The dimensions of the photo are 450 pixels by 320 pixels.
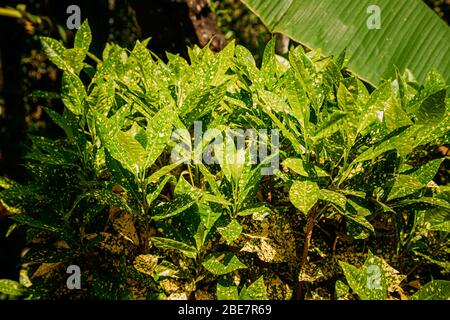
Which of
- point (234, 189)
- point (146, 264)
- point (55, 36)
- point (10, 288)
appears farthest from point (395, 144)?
point (55, 36)

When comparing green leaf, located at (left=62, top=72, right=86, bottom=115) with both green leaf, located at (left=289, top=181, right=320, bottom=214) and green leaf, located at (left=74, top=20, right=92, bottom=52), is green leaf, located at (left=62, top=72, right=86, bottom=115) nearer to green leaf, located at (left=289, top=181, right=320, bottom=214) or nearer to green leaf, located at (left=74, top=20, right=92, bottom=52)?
green leaf, located at (left=74, top=20, right=92, bottom=52)

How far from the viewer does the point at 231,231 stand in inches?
31.5

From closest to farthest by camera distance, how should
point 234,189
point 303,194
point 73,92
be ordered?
point 303,194 < point 234,189 < point 73,92

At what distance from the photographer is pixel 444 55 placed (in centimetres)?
166

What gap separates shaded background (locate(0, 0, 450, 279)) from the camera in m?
2.10

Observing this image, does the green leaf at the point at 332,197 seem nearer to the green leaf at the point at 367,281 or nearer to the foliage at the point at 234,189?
the foliage at the point at 234,189

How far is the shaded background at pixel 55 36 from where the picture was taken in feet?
6.89

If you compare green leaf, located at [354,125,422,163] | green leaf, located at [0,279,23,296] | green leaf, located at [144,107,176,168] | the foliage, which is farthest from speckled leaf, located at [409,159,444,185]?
green leaf, located at [0,279,23,296]

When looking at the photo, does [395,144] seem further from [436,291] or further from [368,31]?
[368,31]

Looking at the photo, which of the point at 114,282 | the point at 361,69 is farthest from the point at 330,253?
the point at 361,69

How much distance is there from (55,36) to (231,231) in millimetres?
2428

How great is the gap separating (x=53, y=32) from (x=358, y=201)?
2.45 m

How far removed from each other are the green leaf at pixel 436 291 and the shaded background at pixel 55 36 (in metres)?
0.88
